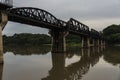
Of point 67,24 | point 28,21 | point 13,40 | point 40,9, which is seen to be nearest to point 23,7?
point 28,21

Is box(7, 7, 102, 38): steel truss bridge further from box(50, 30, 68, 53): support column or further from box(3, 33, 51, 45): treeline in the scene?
box(3, 33, 51, 45): treeline

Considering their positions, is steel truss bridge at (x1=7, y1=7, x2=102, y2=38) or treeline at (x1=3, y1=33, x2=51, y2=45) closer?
steel truss bridge at (x1=7, y1=7, x2=102, y2=38)

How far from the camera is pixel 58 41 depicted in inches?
2970

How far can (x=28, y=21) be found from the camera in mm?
55875

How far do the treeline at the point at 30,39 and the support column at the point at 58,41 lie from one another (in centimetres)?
9000

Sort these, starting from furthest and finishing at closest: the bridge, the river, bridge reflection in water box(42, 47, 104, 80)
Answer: the bridge
bridge reflection in water box(42, 47, 104, 80)
the river

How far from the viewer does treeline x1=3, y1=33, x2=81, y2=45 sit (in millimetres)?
175325

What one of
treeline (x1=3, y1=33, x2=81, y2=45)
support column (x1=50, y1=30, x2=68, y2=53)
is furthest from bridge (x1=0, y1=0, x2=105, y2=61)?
treeline (x1=3, y1=33, x2=81, y2=45)

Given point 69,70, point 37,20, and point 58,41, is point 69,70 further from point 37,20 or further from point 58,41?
point 58,41

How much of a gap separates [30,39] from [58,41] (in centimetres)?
11172

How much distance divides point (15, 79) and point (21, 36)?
17100cm

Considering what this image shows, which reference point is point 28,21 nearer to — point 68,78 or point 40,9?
point 40,9

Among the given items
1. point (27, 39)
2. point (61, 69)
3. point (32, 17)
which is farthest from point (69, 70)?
point (27, 39)

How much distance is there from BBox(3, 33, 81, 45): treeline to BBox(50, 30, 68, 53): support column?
90.0m
